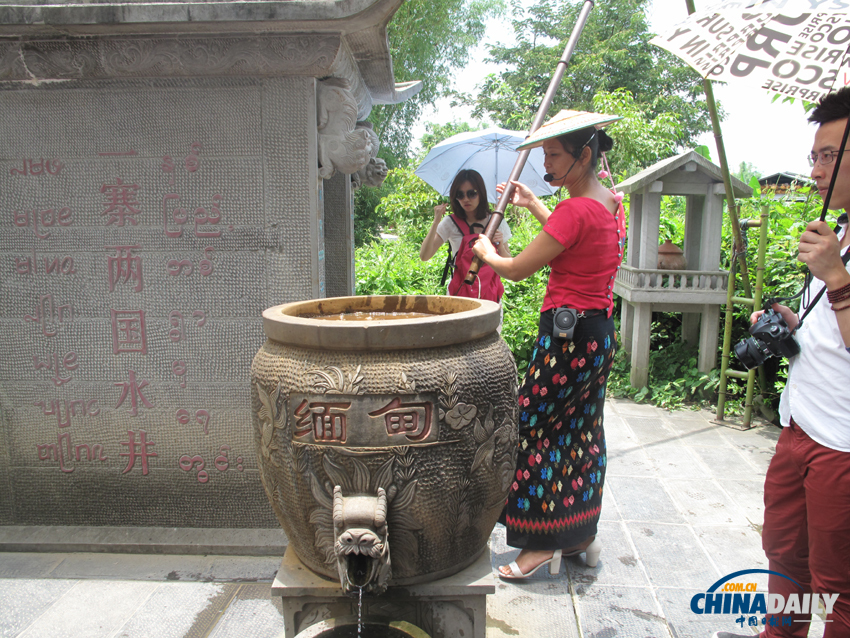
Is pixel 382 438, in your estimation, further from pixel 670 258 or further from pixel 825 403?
pixel 670 258

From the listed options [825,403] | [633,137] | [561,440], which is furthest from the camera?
[633,137]

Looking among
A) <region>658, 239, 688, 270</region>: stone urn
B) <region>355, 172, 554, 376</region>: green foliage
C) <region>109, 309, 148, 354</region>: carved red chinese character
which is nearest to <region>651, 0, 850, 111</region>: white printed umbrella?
<region>109, 309, 148, 354</region>: carved red chinese character

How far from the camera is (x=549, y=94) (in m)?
2.72

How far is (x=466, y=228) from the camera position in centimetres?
361

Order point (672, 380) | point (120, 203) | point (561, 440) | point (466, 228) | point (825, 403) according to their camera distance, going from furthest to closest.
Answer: point (672, 380) → point (466, 228) → point (120, 203) → point (561, 440) → point (825, 403)

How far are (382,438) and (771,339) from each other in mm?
1144

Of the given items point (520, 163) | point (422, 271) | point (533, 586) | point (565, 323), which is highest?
point (520, 163)

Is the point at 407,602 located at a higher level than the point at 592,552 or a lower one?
higher

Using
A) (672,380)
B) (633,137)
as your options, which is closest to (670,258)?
(672,380)

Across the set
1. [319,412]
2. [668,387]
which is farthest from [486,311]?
[668,387]

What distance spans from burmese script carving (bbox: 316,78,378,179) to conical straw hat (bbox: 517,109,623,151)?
0.82 m

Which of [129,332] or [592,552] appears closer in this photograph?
[592,552]

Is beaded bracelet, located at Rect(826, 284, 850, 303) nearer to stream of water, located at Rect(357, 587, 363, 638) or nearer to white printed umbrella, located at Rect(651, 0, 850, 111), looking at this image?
white printed umbrella, located at Rect(651, 0, 850, 111)

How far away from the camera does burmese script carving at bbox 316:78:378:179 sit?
279 centimetres
